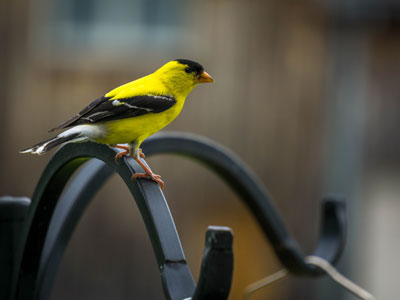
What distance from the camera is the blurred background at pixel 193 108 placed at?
263 inches

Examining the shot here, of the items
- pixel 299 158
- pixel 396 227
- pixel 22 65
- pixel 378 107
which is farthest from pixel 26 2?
pixel 396 227

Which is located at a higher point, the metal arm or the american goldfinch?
the american goldfinch

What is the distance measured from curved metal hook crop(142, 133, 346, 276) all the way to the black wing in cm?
14

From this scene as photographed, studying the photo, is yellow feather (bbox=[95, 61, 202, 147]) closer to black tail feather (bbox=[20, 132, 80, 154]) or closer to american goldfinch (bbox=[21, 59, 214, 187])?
american goldfinch (bbox=[21, 59, 214, 187])

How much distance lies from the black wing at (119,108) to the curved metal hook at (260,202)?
0.14 metres

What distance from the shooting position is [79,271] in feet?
22.1

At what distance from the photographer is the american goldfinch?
1.89 m

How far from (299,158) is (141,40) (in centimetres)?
218

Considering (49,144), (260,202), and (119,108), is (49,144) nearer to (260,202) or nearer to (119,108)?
(119,108)

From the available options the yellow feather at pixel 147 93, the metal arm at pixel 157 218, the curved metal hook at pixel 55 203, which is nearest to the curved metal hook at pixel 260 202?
the metal arm at pixel 157 218

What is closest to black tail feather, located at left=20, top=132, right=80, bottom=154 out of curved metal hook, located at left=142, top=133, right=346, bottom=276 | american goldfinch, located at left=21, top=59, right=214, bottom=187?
american goldfinch, located at left=21, top=59, right=214, bottom=187

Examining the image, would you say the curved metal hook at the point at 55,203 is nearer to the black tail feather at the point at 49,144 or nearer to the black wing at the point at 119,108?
the black tail feather at the point at 49,144

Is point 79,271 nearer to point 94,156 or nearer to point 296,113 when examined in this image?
point 296,113

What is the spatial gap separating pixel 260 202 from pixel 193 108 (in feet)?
14.9
